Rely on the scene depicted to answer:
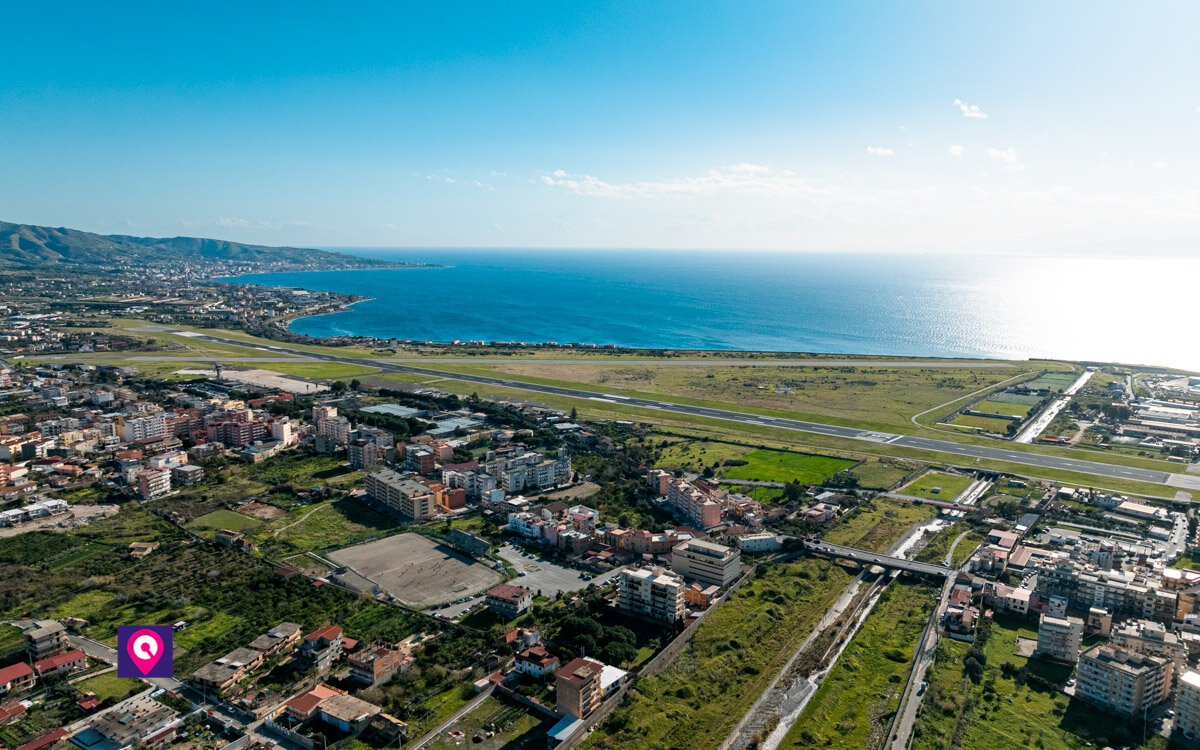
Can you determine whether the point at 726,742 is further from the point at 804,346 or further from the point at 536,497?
the point at 804,346

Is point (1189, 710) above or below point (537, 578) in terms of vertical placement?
above

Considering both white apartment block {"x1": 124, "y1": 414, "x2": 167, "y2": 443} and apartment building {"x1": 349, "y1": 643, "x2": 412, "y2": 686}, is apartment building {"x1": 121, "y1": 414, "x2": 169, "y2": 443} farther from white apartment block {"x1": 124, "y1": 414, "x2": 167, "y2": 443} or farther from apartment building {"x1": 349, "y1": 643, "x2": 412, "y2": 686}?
apartment building {"x1": 349, "y1": 643, "x2": 412, "y2": 686}

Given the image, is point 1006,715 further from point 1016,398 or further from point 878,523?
point 1016,398

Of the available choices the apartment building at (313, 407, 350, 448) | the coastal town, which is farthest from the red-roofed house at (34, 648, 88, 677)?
the apartment building at (313, 407, 350, 448)

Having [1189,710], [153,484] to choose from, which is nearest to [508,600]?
[1189,710]

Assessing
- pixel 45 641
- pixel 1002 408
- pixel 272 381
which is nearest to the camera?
pixel 45 641

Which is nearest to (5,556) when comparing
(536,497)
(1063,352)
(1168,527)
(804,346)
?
(536,497)
